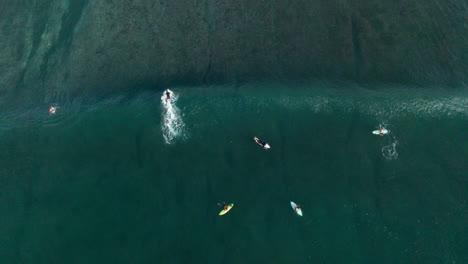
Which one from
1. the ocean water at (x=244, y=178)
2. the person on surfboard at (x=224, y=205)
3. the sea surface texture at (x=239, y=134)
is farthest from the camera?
the person on surfboard at (x=224, y=205)

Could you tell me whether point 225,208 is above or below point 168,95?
below

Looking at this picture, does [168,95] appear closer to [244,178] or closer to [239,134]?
[239,134]

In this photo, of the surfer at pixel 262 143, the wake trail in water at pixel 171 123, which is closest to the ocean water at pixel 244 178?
the wake trail in water at pixel 171 123

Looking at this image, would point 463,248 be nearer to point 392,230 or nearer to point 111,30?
point 392,230

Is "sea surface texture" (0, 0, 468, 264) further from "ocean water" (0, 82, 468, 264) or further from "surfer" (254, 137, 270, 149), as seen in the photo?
"surfer" (254, 137, 270, 149)

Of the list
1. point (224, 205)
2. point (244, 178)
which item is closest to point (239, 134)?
point (244, 178)

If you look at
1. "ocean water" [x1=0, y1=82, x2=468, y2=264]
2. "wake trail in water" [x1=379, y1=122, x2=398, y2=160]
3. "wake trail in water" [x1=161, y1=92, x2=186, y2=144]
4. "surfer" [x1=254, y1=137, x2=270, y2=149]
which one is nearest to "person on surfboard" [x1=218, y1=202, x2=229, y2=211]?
"ocean water" [x1=0, y1=82, x2=468, y2=264]

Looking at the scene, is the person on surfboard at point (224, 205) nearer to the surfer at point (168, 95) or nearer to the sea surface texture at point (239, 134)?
the sea surface texture at point (239, 134)
